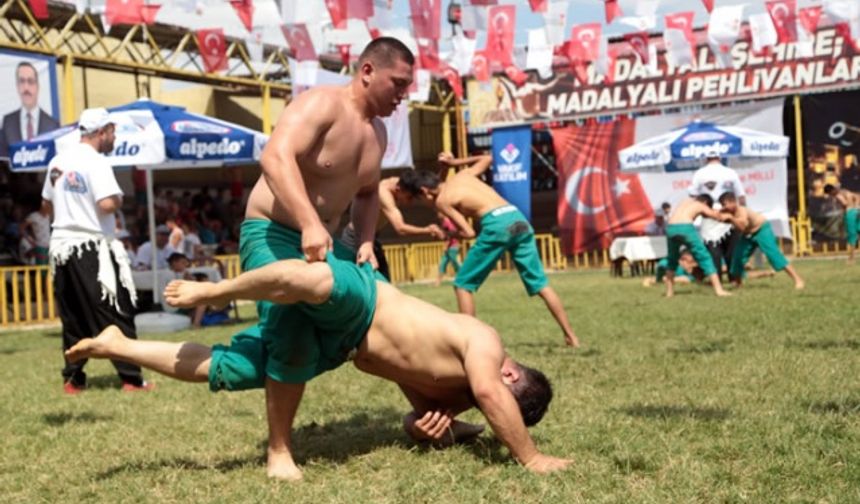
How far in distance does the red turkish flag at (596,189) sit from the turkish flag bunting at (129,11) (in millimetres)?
13016

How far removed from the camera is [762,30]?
58.8 feet

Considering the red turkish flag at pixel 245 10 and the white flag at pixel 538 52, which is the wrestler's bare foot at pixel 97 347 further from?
the white flag at pixel 538 52

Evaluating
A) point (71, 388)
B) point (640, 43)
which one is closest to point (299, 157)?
point (71, 388)

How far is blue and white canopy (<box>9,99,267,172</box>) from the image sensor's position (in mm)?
10805

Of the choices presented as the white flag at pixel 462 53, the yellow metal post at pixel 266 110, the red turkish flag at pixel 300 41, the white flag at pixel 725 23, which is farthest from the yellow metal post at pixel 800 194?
the red turkish flag at pixel 300 41

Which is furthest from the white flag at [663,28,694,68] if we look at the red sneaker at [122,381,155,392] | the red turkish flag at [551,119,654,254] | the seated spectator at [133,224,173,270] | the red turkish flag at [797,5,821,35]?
the red sneaker at [122,381,155,392]

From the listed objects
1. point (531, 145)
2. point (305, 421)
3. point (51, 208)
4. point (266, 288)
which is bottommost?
point (305, 421)

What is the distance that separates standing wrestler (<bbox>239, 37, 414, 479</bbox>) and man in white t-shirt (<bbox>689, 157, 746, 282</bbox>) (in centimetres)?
992

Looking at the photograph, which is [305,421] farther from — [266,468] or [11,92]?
[11,92]

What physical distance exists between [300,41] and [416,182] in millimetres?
7898

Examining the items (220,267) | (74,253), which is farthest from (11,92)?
(74,253)

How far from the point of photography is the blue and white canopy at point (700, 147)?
17969mm

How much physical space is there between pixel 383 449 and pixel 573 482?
1.05 m

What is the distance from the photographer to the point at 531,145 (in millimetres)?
24906
